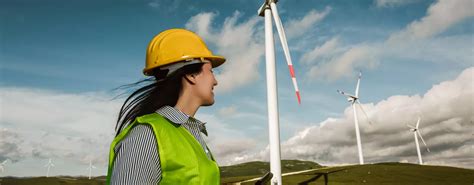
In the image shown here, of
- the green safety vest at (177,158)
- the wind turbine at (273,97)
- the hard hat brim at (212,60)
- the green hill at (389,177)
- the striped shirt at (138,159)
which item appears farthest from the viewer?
the green hill at (389,177)

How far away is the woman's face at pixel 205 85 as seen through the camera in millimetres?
3607

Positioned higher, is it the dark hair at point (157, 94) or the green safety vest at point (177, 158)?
the dark hair at point (157, 94)

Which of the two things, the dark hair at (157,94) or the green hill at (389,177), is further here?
the green hill at (389,177)

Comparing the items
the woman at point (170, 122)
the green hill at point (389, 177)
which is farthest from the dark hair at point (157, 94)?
the green hill at point (389, 177)

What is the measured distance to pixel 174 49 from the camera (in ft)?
11.9

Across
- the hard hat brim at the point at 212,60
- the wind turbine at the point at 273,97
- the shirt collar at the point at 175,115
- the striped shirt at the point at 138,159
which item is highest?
the wind turbine at the point at 273,97

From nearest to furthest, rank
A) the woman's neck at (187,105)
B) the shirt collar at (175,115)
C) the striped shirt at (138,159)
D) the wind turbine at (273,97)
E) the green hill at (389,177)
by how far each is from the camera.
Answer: the striped shirt at (138,159) → the shirt collar at (175,115) → the woman's neck at (187,105) → the wind turbine at (273,97) → the green hill at (389,177)

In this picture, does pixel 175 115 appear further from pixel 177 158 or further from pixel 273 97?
pixel 273 97

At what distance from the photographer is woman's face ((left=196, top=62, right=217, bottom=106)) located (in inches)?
142

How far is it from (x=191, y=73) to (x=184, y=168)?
1.21m

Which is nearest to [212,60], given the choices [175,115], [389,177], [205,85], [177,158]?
[205,85]

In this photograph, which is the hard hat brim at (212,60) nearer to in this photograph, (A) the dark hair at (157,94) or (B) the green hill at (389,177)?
(A) the dark hair at (157,94)

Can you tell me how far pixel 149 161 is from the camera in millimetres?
2496

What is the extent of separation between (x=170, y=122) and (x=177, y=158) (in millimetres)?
488
